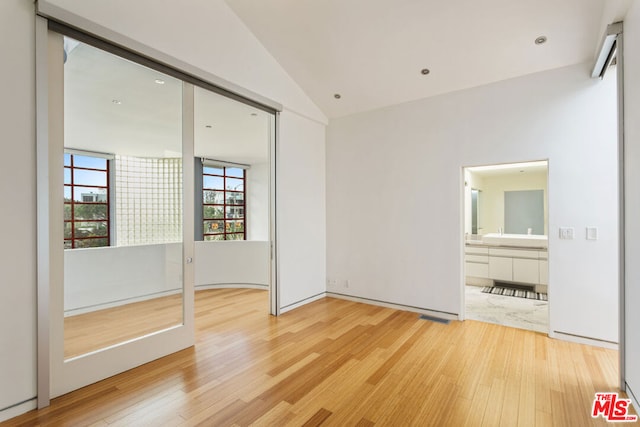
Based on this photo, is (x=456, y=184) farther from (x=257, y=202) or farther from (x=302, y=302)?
(x=257, y=202)

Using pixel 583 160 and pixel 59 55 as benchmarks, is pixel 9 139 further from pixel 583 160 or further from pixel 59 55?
pixel 583 160

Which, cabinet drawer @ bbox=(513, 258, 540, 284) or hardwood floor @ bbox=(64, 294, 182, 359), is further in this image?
cabinet drawer @ bbox=(513, 258, 540, 284)

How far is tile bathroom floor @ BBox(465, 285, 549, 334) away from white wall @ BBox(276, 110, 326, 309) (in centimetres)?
240

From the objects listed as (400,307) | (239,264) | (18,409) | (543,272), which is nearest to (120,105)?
(18,409)

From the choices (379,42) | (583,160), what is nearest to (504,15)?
(379,42)

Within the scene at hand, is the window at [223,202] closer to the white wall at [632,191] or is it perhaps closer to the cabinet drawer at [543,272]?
→ the cabinet drawer at [543,272]

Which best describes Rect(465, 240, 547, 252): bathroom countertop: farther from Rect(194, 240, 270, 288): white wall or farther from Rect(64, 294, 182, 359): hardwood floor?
Rect(64, 294, 182, 359): hardwood floor

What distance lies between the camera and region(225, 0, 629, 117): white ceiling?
2994 millimetres

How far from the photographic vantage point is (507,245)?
5582mm

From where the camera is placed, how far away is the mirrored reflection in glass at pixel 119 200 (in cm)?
252

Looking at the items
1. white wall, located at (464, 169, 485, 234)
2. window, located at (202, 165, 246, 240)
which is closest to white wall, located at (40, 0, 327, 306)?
white wall, located at (464, 169, 485, 234)

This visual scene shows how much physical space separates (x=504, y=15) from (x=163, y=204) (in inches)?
154

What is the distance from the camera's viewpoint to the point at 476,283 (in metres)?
6.02

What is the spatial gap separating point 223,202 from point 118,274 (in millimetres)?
5441
